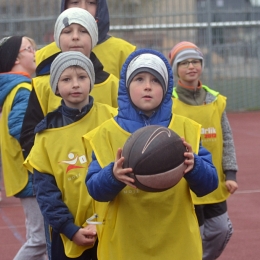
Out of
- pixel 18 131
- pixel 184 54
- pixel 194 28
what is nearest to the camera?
pixel 18 131

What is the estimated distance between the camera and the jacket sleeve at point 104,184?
3.46m

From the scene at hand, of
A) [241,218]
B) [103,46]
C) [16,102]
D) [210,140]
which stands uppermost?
[103,46]

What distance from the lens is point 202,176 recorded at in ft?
11.6

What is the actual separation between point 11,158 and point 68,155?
1522 mm

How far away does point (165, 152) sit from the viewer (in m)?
3.35

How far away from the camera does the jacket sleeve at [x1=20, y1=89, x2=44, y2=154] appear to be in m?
4.73

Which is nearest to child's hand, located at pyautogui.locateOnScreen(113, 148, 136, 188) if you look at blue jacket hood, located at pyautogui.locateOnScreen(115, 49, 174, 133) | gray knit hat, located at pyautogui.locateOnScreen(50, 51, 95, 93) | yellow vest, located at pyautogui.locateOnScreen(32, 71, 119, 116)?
blue jacket hood, located at pyautogui.locateOnScreen(115, 49, 174, 133)

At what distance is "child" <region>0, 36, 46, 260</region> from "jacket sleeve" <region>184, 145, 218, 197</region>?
6.45 feet

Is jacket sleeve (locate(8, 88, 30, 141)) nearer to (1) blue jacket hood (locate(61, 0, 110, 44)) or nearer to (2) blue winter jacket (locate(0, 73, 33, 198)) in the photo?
(2) blue winter jacket (locate(0, 73, 33, 198))

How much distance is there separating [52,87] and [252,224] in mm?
4175

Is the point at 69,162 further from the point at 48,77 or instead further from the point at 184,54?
the point at 184,54

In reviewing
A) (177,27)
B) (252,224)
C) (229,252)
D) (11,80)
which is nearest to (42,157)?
(11,80)

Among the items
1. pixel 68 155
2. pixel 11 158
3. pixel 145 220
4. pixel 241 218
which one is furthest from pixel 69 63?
pixel 241 218

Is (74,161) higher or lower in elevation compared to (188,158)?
lower
